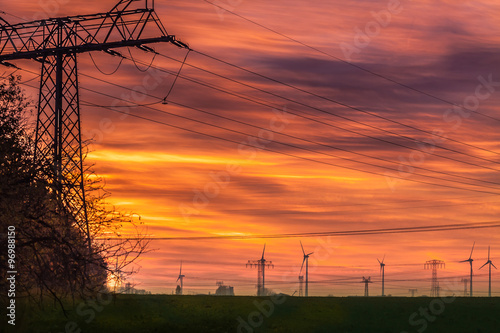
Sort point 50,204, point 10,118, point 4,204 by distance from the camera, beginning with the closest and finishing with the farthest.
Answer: point 4,204 → point 50,204 → point 10,118

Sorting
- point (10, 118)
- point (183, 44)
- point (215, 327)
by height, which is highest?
point (183, 44)

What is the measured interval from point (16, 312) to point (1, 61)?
19.0 metres

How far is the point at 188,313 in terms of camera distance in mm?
55531

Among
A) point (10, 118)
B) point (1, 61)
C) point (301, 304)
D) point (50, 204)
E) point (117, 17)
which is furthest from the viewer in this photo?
point (301, 304)

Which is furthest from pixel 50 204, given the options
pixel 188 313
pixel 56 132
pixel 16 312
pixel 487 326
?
pixel 487 326

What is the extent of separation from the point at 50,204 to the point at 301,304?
130ft

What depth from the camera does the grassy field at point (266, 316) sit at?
50.0 metres

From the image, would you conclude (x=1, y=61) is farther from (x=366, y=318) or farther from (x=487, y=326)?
(x=487, y=326)

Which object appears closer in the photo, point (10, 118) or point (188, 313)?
point (10, 118)

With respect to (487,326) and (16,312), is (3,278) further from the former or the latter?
(487,326)

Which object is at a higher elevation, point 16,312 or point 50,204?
point 50,204

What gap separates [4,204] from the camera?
1028 inches

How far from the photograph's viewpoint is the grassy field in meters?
50.0

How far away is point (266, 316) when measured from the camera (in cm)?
5656
